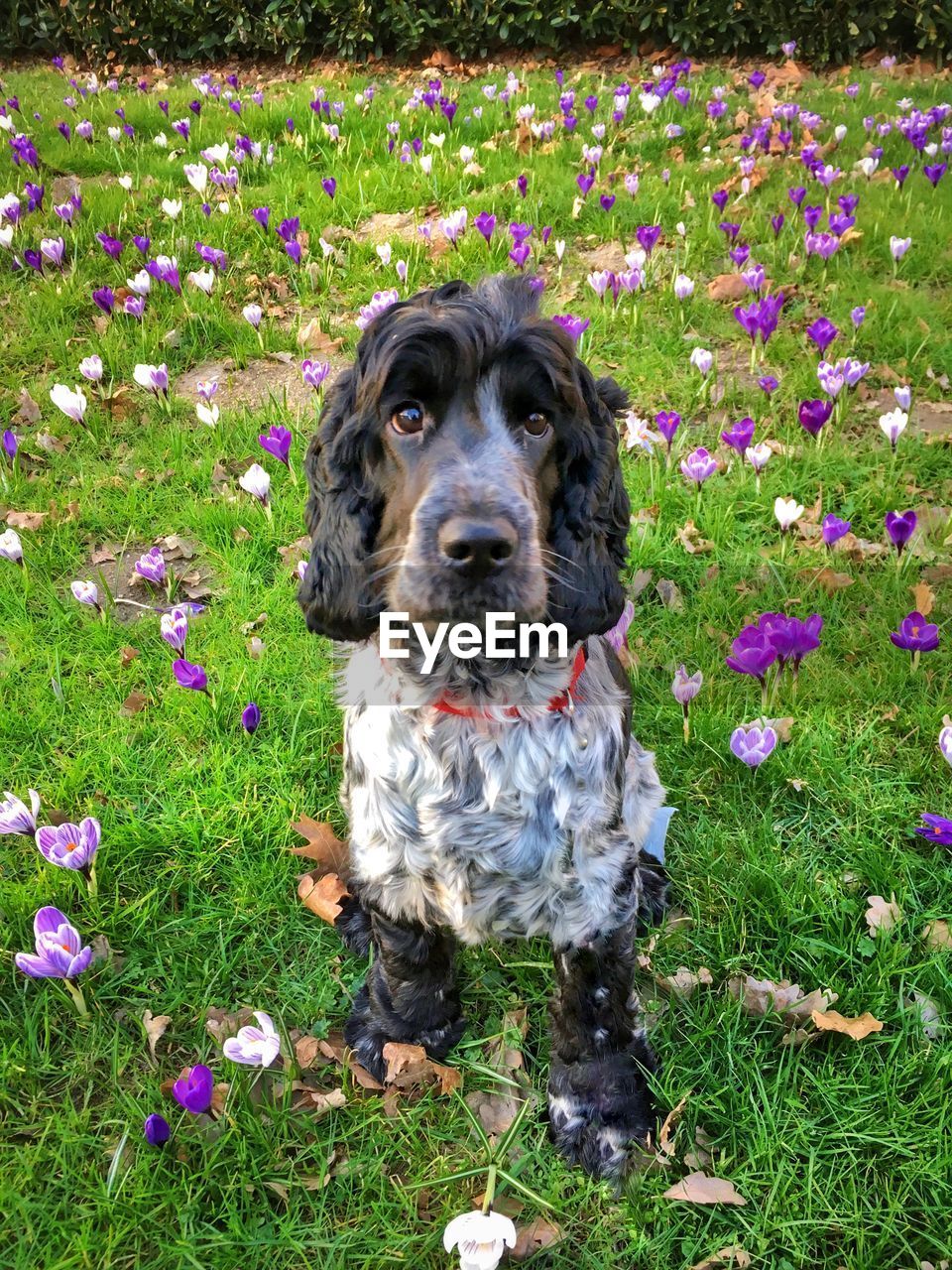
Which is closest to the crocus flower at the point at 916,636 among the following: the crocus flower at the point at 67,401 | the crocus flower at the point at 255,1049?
the crocus flower at the point at 255,1049

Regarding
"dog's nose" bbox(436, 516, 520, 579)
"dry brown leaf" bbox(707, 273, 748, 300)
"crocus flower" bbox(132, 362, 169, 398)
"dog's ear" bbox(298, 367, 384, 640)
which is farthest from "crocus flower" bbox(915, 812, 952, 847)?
"dry brown leaf" bbox(707, 273, 748, 300)

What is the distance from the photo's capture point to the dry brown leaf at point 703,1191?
2.24 meters

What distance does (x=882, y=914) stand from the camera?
2816 mm

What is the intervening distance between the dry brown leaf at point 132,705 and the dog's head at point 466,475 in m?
1.51

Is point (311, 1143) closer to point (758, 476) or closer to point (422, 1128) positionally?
point (422, 1128)

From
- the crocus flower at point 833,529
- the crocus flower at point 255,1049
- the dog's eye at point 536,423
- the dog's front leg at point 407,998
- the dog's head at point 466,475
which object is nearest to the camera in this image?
the dog's head at point 466,475

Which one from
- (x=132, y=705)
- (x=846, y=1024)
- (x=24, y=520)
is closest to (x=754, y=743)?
(x=846, y=1024)

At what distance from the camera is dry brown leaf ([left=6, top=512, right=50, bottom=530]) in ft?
14.7

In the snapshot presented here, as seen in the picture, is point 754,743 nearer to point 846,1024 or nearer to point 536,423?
point 846,1024

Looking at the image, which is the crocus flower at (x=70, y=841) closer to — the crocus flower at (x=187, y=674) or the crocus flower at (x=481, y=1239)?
the crocus flower at (x=187, y=674)

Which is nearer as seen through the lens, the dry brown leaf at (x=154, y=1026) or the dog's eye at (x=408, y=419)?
the dog's eye at (x=408, y=419)

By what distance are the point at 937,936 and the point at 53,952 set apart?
2616mm

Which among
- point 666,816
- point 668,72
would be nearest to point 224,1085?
point 666,816

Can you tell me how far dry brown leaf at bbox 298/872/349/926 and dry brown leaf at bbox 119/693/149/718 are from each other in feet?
3.82
